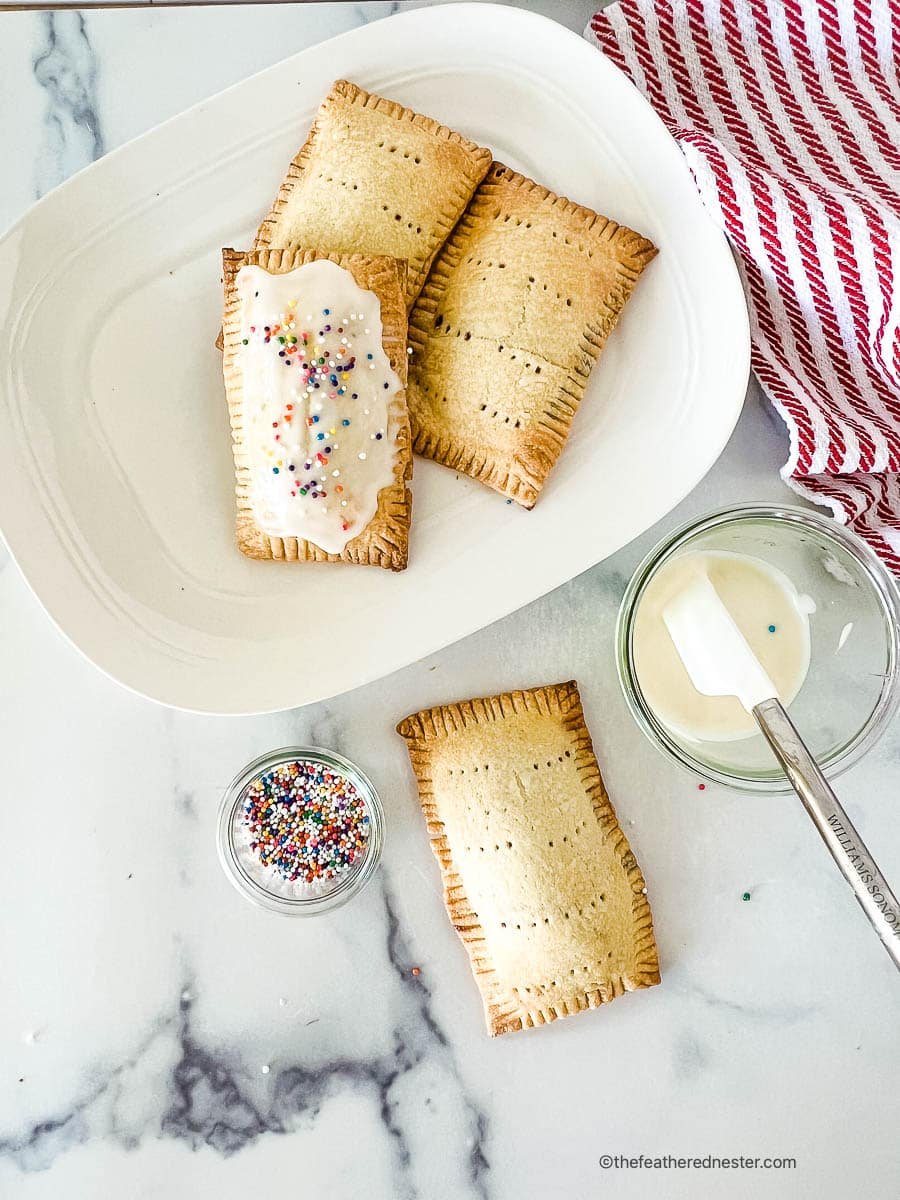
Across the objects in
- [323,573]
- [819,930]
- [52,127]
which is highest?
[52,127]

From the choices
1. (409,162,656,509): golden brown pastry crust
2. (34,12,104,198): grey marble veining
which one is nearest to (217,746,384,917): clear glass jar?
(409,162,656,509): golden brown pastry crust

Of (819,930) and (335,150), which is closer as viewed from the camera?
(335,150)

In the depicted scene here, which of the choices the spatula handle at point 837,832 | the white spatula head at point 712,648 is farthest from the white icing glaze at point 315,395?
the spatula handle at point 837,832

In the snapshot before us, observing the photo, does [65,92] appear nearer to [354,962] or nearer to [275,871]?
[275,871]

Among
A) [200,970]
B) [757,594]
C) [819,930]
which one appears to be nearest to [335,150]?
[757,594]

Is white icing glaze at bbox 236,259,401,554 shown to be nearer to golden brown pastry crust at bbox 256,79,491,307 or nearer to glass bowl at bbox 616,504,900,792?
golden brown pastry crust at bbox 256,79,491,307

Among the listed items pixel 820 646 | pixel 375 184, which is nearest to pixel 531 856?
pixel 820 646

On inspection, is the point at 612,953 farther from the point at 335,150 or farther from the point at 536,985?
the point at 335,150
